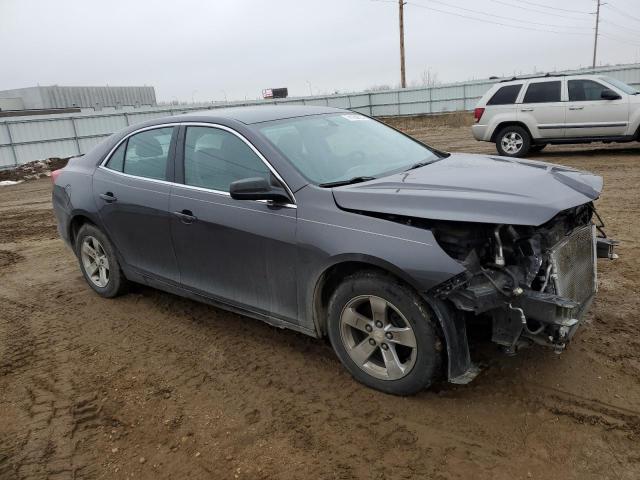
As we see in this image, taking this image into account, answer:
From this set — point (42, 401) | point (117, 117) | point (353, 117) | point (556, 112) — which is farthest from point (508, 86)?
point (117, 117)

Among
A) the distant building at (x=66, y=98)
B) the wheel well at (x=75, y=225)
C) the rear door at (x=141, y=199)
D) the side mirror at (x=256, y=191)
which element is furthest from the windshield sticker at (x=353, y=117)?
the distant building at (x=66, y=98)

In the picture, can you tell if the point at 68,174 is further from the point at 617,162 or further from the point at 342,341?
the point at 617,162

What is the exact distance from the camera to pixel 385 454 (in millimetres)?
2613

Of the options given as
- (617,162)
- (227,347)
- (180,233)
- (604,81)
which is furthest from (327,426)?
(604,81)

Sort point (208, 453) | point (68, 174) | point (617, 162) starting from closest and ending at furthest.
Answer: point (208, 453), point (68, 174), point (617, 162)

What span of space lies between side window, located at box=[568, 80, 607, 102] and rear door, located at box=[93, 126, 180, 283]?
10308 millimetres

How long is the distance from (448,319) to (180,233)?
2.15 m

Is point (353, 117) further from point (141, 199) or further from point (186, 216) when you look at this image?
point (141, 199)

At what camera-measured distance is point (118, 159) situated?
4.62 meters

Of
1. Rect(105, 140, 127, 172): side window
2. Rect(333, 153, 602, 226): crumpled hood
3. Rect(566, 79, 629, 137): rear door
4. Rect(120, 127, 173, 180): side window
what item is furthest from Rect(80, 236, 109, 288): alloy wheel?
Rect(566, 79, 629, 137): rear door

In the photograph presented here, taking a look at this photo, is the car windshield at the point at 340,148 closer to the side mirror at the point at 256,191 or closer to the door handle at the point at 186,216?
the side mirror at the point at 256,191

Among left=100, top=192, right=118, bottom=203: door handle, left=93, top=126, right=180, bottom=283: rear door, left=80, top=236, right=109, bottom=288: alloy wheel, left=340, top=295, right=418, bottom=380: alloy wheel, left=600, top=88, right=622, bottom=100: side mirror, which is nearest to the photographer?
left=340, top=295, right=418, bottom=380: alloy wheel

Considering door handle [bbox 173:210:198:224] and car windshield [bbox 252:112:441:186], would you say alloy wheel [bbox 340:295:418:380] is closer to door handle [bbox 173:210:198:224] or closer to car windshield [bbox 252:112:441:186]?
car windshield [bbox 252:112:441:186]

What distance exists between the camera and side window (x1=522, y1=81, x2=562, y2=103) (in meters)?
11.6
